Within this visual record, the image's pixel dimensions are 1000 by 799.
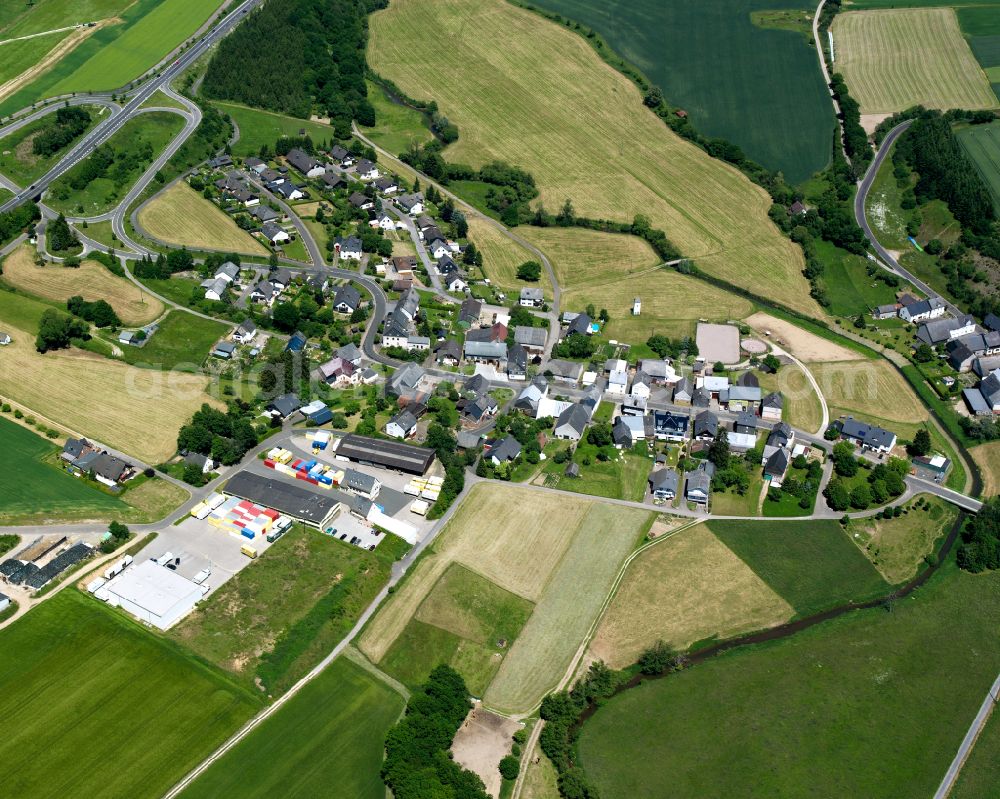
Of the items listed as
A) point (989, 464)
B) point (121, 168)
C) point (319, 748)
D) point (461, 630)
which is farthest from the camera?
point (121, 168)

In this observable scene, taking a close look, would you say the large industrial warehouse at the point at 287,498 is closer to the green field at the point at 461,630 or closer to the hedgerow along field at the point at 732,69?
the green field at the point at 461,630

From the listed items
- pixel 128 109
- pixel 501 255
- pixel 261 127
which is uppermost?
pixel 128 109

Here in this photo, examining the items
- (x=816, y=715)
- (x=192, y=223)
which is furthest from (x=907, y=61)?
(x=816, y=715)

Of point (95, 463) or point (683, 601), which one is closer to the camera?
point (683, 601)

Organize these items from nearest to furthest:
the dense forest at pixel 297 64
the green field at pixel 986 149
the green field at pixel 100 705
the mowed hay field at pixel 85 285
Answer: the green field at pixel 100 705 < the mowed hay field at pixel 85 285 < the green field at pixel 986 149 < the dense forest at pixel 297 64

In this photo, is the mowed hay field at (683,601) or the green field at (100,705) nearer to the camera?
the green field at (100,705)

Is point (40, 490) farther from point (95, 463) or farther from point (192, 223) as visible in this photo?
point (192, 223)

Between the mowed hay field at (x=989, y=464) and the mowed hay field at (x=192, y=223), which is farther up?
the mowed hay field at (x=192, y=223)

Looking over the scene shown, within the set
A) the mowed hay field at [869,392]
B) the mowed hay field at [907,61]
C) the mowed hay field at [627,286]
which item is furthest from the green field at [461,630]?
the mowed hay field at [907,61]
